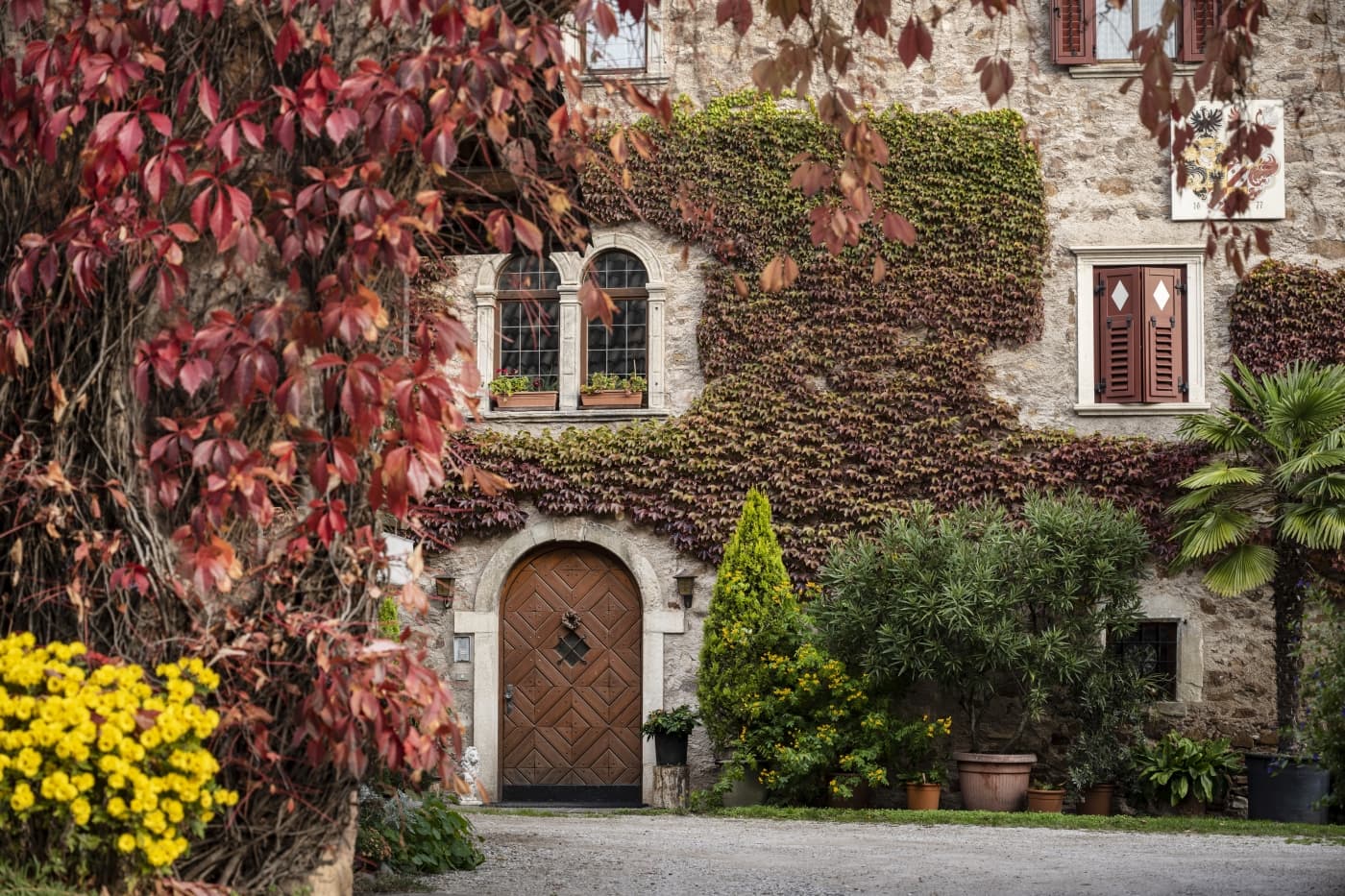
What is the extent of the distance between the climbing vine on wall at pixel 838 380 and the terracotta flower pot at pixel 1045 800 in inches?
94.3

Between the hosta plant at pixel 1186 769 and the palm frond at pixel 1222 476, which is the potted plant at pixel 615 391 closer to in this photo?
the palm frond at pixel 1222 476

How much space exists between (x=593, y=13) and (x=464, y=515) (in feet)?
31.2

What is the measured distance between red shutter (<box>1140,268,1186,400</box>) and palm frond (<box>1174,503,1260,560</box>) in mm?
1109

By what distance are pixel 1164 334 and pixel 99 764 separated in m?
10.6

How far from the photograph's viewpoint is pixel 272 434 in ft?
12.9

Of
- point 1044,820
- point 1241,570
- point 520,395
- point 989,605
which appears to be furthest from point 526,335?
point 1241,570

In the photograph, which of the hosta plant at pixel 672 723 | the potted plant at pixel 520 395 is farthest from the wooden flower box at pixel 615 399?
the hosta plant at pixel 672 723

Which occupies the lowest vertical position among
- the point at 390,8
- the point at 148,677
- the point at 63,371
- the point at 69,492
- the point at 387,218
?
the point at 148,677

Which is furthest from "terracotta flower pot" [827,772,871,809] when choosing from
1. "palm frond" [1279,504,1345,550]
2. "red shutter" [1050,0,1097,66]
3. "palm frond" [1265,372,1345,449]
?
"red shutter" [1050,0,1097,66]

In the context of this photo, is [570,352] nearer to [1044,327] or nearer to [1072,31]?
[1044,327]

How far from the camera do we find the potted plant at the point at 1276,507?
36.9 ft

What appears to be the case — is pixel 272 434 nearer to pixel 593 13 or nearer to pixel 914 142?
pixel 593 13

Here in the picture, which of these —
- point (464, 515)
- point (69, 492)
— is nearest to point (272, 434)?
point (69, 492)

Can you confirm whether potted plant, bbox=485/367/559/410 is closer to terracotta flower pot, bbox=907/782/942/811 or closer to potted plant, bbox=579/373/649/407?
potted plant, bbox=579/373/649/407
